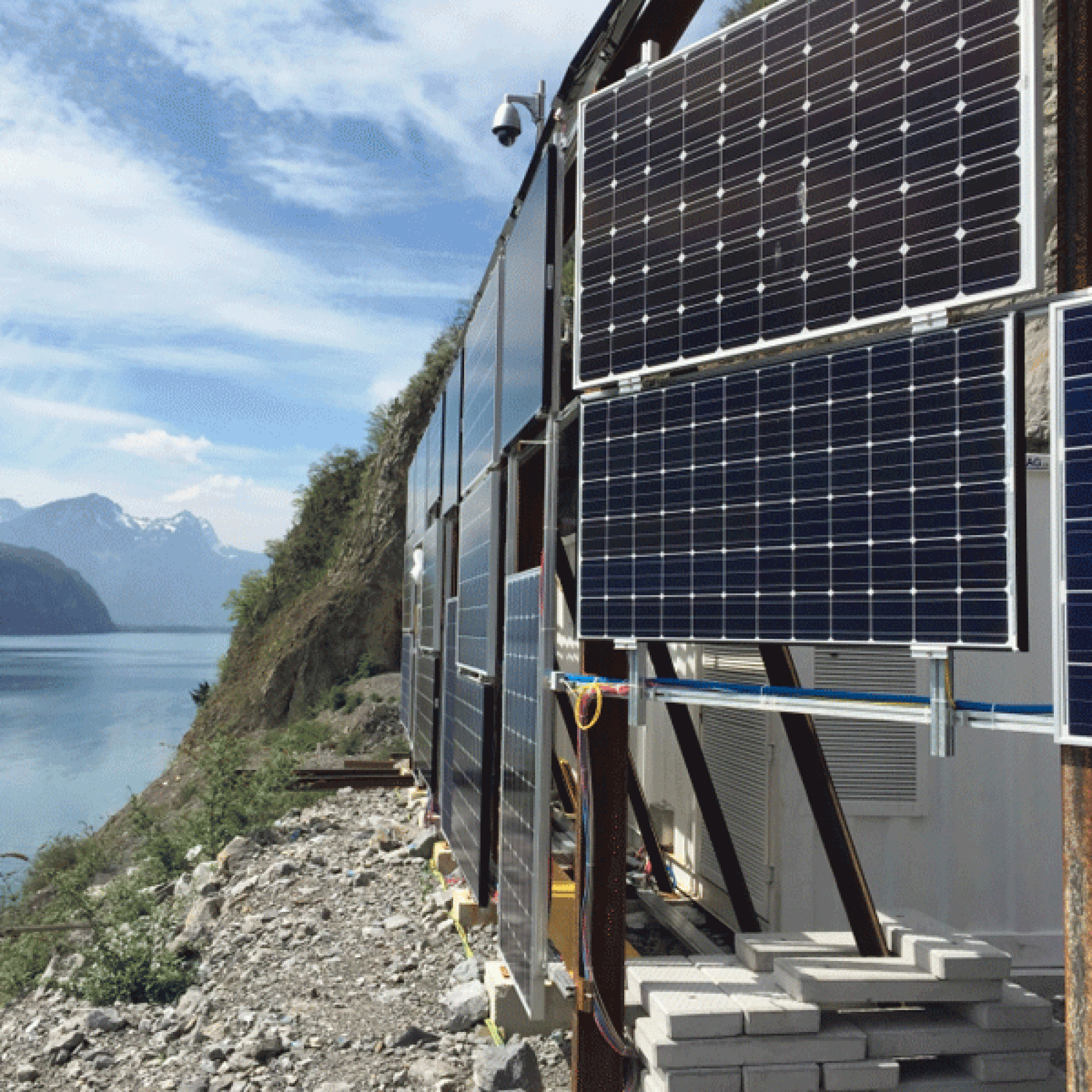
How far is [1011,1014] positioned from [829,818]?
4.10 feet

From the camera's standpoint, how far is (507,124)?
10.1 metres

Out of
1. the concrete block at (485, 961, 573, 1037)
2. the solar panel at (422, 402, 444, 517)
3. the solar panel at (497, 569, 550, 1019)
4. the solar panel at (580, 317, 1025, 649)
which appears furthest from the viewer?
the solar panel at (422, 402, 444, 517)

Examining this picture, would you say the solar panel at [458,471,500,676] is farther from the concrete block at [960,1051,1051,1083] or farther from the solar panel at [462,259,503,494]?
the concrete block at [960,1051,1051,1083]

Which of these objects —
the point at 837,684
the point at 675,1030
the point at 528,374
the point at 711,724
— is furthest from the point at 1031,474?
the point at 675,1030

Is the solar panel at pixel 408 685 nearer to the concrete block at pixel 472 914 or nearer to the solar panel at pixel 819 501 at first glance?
the concrete block at pixel 472 914

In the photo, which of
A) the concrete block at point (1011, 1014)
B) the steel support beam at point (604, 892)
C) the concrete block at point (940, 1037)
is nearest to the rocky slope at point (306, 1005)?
the steel support beam at point (604, 892)

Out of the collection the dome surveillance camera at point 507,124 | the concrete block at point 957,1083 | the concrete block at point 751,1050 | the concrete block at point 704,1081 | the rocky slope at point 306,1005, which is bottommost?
the rocky slope at point 306,1005

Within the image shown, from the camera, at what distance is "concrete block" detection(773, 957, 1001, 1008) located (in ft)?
15.7

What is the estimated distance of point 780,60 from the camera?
4.56 meters

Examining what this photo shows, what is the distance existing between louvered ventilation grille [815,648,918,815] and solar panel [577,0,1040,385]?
3.78 metres

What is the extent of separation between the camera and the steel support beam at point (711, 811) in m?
6.39

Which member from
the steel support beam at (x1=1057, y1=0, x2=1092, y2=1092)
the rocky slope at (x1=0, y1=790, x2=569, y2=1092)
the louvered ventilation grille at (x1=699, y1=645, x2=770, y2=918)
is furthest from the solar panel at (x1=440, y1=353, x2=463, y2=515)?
the steel support beam at (x1=1057, y1=0, x2=1092, y2=1092)

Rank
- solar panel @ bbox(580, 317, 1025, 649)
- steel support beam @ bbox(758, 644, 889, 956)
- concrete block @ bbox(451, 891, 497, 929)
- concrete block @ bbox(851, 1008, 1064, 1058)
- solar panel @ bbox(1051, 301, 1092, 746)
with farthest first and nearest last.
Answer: concrete block @ bbox(451, 891, 497, 929), steel support beam @ bbox(758, 644, 889, 956), concrete block @ bbox(851, 1008, 1064, 1058), solar panel @ bbox(580, 317, 1025, 649), solar panel @ bbox(1051, 301, 1092, 746)

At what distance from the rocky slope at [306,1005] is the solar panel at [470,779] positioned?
0.59 metres
